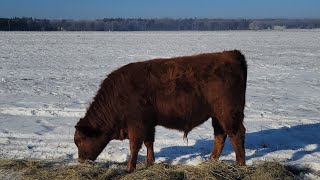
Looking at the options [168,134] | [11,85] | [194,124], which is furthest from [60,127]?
[11,85]

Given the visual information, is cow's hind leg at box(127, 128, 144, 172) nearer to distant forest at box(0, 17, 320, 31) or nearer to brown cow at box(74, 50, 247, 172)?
brown cow at box(74, 50, 247, 172)

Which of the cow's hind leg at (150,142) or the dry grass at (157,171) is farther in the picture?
the cow's hind leg at (150,142)

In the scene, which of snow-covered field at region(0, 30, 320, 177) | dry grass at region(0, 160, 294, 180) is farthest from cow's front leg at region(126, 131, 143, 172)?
snow-covered field at region(0, 30, 320, 177)

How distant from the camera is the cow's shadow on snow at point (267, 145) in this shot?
6746 millimetres

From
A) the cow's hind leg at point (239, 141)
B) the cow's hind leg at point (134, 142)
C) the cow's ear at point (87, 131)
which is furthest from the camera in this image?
the cow's hind leg at point (239, 141)

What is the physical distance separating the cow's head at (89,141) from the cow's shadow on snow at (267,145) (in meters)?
1.16

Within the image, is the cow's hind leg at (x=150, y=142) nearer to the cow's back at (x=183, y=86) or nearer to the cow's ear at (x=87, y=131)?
the cow's back at (x=183, y=86)

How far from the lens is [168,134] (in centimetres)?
809

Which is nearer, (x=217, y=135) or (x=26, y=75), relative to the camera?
(x=217, y=135)

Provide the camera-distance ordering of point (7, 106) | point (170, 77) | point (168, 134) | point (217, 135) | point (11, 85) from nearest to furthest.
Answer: point (170, 77), point (217, 135), point (168, 134), point (7, 106), point (11, 85)

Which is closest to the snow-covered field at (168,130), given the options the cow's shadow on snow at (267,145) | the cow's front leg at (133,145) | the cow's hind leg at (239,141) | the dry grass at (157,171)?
the cow's shadow on snow at (267,145)

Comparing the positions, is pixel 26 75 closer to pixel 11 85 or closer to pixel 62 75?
pixel 62 75

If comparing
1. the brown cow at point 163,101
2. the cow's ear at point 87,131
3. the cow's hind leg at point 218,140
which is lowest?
the cow's hind leg at point 218,140

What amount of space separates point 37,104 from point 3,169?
531cm
